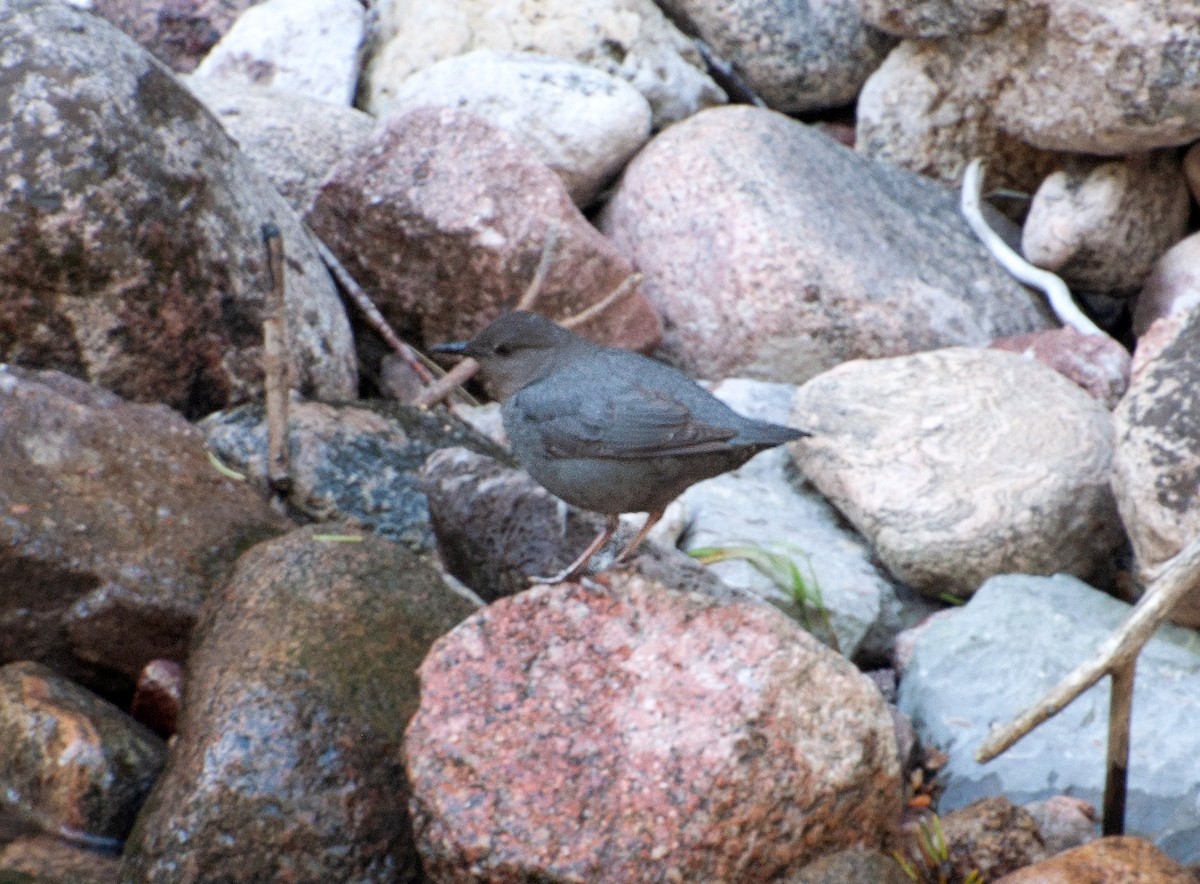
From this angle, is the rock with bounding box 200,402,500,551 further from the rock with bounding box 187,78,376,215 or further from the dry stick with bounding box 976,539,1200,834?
the dry stick with bounding box 976,539,1200,834

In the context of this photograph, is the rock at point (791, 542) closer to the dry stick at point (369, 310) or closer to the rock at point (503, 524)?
the rock at point (503, 524)

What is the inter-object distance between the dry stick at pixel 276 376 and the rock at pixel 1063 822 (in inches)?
105

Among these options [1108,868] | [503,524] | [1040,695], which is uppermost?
[1108,868]

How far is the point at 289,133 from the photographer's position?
7.21 meters

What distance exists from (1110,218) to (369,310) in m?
3.34

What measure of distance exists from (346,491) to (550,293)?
1.65 meters

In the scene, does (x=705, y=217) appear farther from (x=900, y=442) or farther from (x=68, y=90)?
(x=68, y=90)

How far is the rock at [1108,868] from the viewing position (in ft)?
10.9

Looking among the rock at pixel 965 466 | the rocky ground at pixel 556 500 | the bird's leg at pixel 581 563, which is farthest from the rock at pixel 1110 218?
the bird's leg at pixel 581 563

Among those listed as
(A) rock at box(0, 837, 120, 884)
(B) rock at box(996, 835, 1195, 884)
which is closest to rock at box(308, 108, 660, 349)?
(A) rock at box(0, 837, 120, 884)

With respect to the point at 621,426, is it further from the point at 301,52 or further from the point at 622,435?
the point at 301,52

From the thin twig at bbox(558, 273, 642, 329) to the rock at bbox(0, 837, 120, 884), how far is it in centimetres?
281

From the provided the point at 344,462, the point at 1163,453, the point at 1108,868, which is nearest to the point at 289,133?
the point at 344,462

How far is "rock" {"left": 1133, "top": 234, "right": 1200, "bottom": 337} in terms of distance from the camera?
6.65 meters
